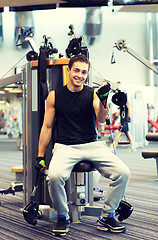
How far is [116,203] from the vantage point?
261 cm

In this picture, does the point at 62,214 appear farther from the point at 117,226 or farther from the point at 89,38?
the point at 89,38

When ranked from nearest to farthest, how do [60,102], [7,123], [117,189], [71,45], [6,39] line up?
1. [117,189]
2. [60,102]
3. [71,45]
4. [6,39]
5. [7,123]

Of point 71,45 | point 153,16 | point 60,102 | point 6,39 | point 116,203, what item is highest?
point 153,16

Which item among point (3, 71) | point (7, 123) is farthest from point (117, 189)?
point (7, 123)

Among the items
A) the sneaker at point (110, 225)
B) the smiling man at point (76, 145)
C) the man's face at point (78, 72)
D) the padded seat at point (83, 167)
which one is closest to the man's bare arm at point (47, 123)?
the smiling man at point (76, 145)

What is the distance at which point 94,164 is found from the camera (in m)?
2.68

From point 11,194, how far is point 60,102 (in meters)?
1.69

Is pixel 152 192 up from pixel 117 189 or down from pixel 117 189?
down

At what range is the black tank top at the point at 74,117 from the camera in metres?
2.73

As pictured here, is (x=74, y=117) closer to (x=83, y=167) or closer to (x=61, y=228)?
(x=83, y=167)

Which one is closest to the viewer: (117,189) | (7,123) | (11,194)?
(117,189)

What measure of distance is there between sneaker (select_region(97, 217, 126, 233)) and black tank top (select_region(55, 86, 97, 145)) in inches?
22.6

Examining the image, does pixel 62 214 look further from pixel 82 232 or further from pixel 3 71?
pixel 3 71

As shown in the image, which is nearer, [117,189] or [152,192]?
[117,189]
